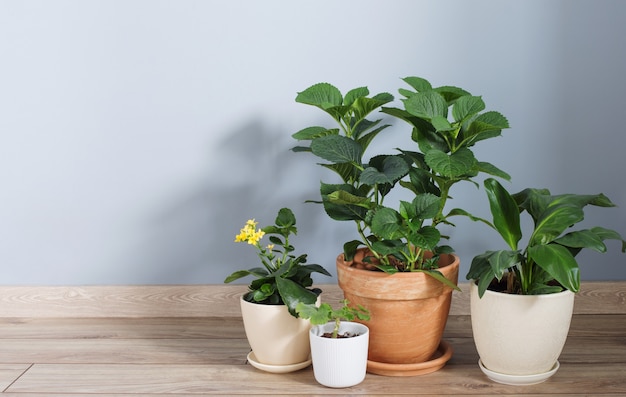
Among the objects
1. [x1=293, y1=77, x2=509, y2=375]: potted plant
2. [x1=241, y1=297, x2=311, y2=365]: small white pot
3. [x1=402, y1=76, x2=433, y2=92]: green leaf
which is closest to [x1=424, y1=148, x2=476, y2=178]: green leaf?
[x1=293, y1=77, x2=509, y2=375]: potted plant

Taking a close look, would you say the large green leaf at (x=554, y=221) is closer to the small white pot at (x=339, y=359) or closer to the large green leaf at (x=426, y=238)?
the large green leaf at (x=426, y=238)

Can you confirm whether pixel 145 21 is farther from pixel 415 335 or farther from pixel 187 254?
pixel 415 335

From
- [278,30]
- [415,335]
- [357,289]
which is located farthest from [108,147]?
[415,335]

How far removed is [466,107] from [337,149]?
304 mm

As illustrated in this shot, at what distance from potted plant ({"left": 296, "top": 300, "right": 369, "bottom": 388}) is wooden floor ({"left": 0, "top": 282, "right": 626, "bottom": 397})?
4 cm

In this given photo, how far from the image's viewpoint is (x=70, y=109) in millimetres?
2070

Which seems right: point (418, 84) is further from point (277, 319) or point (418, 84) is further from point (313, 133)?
point (277, 319)

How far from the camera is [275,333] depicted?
5.50ft

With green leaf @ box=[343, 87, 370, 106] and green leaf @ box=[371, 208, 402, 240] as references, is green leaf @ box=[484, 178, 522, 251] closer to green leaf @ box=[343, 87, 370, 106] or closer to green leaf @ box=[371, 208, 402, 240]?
green leaf @ box=[371, 208, 402, 240]

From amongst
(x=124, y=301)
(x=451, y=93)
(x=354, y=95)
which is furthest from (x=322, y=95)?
(x=124, y=301)

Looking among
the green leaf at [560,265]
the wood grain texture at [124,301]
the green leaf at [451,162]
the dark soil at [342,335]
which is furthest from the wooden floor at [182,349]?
the green leaf at [451,162]

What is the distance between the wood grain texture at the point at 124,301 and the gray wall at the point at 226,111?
4cm

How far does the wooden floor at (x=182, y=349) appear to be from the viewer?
1.62m

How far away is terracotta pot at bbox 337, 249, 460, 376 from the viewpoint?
1634mm
